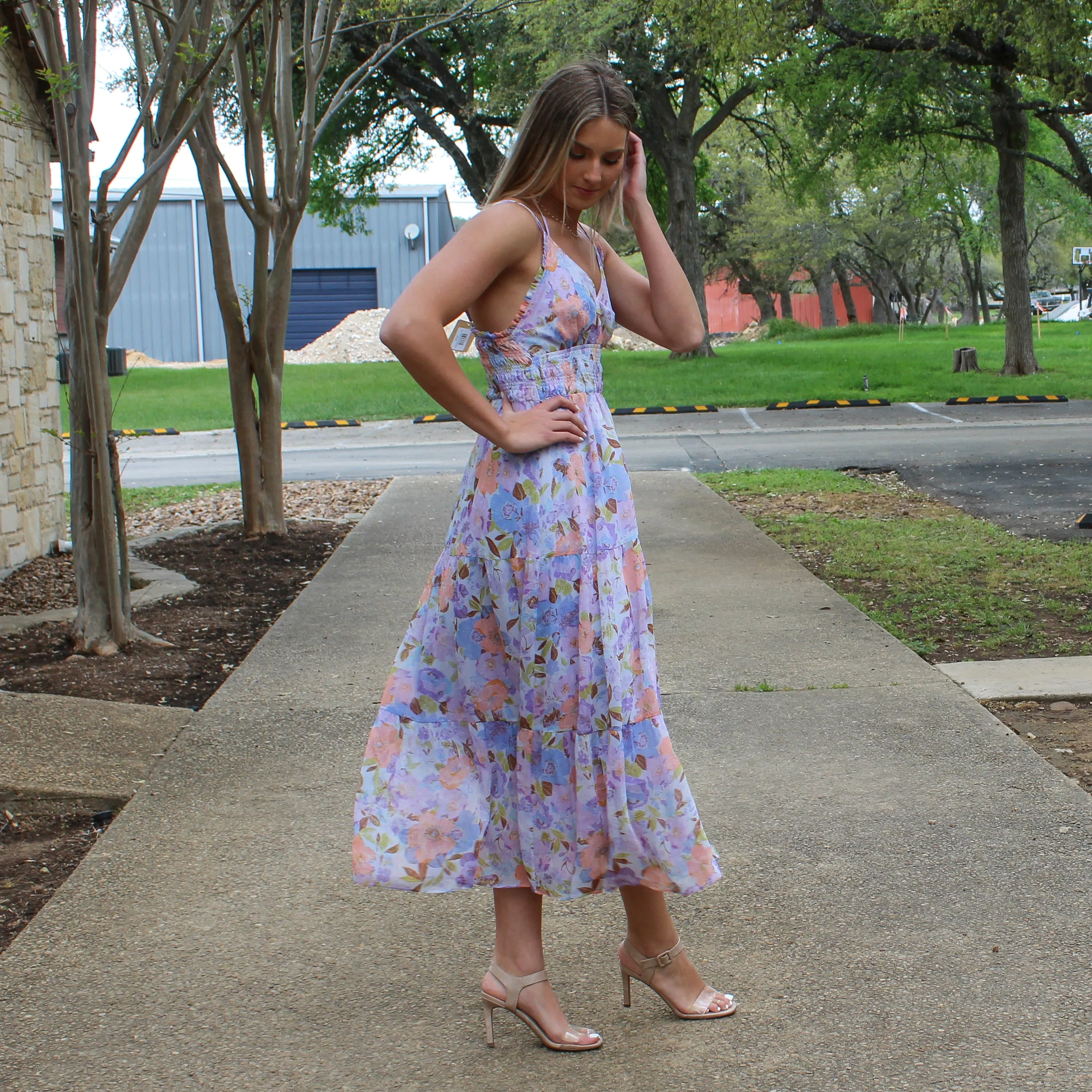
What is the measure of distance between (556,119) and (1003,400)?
18.7 meters

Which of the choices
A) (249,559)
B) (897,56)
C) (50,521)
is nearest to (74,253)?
(249,559)

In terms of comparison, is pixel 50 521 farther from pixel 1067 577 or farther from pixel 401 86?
pixel 401 86

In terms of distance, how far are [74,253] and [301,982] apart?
3.92 metres

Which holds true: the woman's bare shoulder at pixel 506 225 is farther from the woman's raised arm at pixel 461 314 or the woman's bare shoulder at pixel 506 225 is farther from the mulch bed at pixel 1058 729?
the mulch bed at pixel 1058 729

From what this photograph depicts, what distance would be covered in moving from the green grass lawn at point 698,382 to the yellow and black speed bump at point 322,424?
0.63 meters

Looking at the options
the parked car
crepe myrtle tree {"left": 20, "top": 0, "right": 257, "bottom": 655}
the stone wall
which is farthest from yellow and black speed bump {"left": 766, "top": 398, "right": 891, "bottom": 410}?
the parked car

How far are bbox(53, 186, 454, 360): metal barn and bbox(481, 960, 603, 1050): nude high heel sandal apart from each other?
135 feet

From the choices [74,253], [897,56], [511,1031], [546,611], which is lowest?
[511,1031]

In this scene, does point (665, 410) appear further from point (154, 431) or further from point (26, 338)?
point (26, 338)

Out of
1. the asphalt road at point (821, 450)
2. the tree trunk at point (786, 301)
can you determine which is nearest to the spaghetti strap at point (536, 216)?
the asphalt road at point (821, 450)

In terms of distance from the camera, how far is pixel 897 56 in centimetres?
2014

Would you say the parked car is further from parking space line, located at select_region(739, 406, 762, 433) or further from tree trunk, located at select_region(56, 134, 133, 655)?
tree trunk, located at select_region(56, 134, 133, 655)

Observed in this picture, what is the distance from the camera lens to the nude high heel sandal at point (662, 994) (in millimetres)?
2629

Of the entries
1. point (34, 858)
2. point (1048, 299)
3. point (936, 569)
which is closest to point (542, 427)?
point (34, 858)
